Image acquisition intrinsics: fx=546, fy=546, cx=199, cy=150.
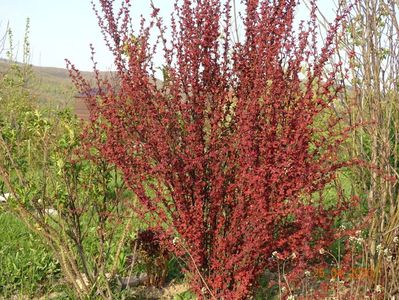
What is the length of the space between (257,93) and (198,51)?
0.52 meters

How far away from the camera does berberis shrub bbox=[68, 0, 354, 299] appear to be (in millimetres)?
3689

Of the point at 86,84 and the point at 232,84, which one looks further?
the point at 86,84

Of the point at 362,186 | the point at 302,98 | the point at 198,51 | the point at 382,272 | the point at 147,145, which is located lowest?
the point at 382,272

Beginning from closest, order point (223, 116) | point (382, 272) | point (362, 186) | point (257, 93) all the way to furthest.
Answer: point (257, 93), point (223, 116), point (382, 272), point (362, 186)

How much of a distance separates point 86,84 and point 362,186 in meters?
2.53

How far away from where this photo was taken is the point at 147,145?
3908 mm

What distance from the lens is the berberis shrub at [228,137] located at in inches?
145

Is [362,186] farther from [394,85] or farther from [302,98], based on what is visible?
[302,98]

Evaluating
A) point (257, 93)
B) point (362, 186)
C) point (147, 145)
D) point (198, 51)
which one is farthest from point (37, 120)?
point (362, 186)

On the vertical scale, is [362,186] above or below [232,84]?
below

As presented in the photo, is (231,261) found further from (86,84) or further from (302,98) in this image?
(86,84)

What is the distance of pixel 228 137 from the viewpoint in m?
3.92

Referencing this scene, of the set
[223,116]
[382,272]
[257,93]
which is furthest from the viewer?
[382,272]

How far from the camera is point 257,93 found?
3.74 m
